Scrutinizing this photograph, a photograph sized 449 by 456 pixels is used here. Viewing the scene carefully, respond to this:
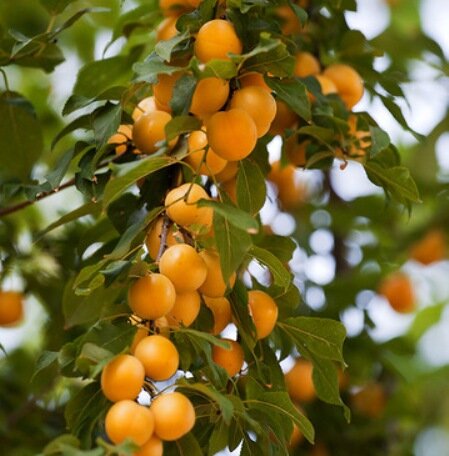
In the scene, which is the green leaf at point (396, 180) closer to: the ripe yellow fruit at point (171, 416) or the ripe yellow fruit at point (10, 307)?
the ripe yellow fruit at point (171, 416)

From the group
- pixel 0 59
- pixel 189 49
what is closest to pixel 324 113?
pixel 189 49

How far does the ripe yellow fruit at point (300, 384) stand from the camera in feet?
4.02

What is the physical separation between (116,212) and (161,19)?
26 centimetres

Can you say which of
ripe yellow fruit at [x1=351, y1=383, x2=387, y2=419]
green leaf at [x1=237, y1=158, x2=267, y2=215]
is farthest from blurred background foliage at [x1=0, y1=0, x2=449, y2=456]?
green leaf at [x1=237, y1=158, x2=267, y2=215]

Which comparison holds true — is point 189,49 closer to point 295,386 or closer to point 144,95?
point 144,95

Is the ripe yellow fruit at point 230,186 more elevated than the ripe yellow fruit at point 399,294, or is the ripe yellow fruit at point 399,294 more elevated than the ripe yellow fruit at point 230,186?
the ripe yellow fruit at point 230,186

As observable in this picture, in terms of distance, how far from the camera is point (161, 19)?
3.14 ft

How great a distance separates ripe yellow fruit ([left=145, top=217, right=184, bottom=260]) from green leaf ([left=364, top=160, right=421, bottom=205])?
8.0 inches

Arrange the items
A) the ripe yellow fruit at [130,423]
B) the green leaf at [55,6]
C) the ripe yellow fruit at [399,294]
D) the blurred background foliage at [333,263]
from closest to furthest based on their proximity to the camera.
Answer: the ripe yellow fruit at [130,423], the green leaf at [55,6], the blurred background foliage at [333,263], the ripe yellow fruit at [399,294]

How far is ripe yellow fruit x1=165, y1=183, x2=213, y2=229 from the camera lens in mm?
656

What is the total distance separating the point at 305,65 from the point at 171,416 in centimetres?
48

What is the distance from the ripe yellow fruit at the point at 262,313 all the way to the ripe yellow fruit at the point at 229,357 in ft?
0.07

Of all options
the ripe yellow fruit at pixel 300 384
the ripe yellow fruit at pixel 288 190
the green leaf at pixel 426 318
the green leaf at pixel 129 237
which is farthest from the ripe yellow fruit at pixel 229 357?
the green leaf at pixel 426 318

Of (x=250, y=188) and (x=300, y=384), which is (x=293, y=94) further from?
(x=300, y=384)
